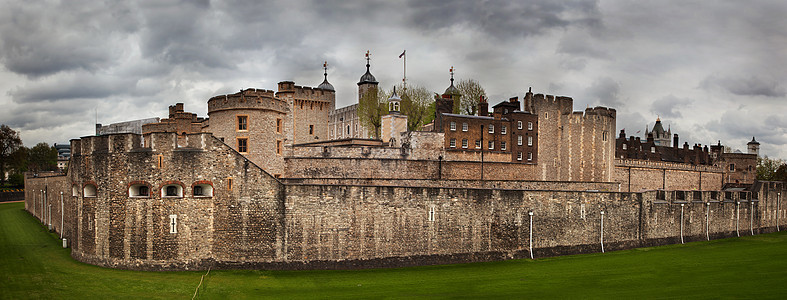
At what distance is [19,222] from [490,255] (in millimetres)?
44289

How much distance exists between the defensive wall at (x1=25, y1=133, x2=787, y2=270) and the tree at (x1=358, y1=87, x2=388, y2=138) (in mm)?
34291

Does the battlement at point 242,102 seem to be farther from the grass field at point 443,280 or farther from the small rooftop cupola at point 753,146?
the small rooftop cupola at point 753,146

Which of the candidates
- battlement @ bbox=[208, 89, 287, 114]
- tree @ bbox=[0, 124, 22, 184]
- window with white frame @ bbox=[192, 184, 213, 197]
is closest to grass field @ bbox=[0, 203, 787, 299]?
window with white frame @ bbox=[192, 184, 213, 197]

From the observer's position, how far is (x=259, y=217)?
3117 cm

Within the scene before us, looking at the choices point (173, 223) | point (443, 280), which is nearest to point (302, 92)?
point (173, 223)

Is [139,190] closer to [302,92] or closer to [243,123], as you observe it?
[243,123]

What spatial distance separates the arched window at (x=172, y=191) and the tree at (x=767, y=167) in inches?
4163

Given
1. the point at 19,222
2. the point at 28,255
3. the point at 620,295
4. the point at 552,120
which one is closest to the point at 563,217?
the point at 620,295

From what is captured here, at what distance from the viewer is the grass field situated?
27.2m

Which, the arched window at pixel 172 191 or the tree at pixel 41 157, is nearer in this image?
the arched window at pixel 172 191

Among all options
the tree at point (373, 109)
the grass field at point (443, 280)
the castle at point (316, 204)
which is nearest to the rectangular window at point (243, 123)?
the castle at point (316, 204)

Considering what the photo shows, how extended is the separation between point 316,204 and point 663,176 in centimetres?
5535

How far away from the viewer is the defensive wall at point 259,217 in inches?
1193

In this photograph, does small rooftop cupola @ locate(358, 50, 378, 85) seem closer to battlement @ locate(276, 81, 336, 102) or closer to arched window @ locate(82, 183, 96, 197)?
battlement @ locate(276, 81, 336, 102)
